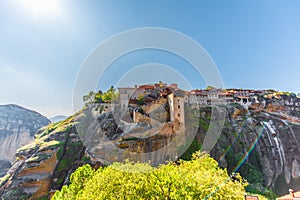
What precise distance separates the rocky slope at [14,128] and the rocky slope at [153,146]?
7407 cm

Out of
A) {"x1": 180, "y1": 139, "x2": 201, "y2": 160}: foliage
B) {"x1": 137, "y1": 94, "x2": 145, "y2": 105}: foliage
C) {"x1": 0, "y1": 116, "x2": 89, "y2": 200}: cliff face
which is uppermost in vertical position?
{"x1": 137, "y1": 94, "x2": 145, "y2": 105}: foliage

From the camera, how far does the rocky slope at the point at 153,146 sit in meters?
29.2

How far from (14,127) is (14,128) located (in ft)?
1.93

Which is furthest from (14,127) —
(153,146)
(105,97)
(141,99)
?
(153,146)

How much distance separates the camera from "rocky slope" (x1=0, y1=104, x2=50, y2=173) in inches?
3668

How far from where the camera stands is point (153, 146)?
100 feet

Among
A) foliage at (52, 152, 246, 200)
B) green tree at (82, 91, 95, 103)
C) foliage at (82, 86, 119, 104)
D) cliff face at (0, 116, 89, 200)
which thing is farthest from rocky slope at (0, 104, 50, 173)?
foliage at (52, 152, 246, 200)

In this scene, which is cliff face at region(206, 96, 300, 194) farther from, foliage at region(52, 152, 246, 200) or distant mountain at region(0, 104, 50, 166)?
distant mountain at region(0, 104, 50, 166)

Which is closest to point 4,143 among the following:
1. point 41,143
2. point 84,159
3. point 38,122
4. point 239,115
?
point 38,122

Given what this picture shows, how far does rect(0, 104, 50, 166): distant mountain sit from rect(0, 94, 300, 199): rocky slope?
74205 millimetres

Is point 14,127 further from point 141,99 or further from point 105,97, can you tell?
point 141,99

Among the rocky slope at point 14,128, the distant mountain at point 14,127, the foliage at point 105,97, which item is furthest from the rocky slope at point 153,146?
the distant mountain at point 14,127

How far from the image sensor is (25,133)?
10281 cm

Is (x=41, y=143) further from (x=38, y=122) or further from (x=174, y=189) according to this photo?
(x=38, y=122)
